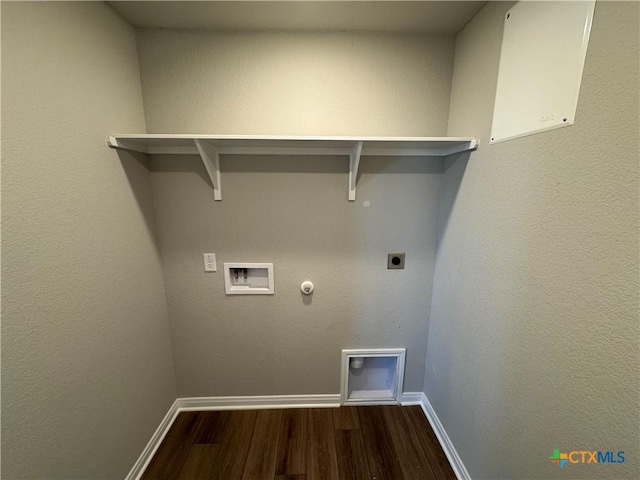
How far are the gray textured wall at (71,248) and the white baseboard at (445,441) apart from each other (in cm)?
171

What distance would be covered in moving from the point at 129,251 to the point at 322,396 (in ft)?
4.99

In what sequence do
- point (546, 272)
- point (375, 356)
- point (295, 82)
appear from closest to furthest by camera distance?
point (546, 272)
point (295, 82)
point (375, 356)

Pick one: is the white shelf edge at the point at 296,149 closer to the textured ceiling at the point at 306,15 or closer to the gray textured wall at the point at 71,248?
the gray textured wall at the point at 71,248

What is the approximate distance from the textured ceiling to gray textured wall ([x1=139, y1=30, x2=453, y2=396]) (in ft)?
0.20

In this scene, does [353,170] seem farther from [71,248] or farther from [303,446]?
[303,446]

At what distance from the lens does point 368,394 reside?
5.98ft

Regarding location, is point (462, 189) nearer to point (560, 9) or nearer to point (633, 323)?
point (560, 9)

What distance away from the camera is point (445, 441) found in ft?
4.82

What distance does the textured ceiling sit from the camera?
1127 millimetres

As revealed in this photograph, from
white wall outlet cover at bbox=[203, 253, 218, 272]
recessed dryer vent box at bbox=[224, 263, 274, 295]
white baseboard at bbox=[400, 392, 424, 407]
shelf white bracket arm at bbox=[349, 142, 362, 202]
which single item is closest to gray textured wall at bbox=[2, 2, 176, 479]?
white wall outlet cover at bbox=[203, 253, 218, 272]

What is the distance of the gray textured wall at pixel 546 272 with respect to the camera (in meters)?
0.63

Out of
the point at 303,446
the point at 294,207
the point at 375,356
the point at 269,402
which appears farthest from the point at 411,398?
the point at 294,207

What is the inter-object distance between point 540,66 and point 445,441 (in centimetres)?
189

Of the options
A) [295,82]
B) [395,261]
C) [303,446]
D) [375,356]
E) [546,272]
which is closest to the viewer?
[546,272]
